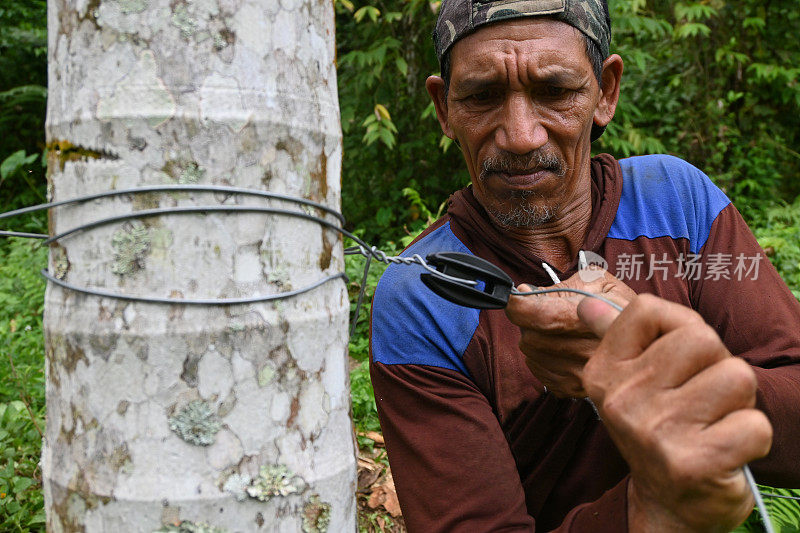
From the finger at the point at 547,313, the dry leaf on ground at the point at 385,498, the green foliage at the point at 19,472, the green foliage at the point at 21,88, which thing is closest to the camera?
the finger at the point at 547,313

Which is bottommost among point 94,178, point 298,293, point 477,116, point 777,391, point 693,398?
point 777,391

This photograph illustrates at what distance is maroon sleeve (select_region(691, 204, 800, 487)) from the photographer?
172cm

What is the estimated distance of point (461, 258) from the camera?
1.21 m

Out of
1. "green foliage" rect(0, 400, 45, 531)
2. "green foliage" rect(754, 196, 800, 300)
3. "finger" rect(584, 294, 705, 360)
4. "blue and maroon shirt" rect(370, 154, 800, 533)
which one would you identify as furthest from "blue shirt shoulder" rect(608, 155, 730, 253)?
"green foliage" rect(0, 400, 45, 531)

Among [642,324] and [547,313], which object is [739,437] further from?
[547,313]

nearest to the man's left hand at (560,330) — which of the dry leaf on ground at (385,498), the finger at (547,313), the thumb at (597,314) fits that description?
the finger at (547,313)

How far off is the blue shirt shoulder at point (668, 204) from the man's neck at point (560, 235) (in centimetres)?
11

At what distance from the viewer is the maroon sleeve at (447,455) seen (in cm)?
177

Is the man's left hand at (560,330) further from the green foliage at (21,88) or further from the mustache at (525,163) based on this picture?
the green foliage at (21,88)

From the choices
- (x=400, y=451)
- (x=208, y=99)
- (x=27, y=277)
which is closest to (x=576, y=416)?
(x=400, y=451)

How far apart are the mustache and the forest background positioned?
1912 mm

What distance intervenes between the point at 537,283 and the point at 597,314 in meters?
0.93

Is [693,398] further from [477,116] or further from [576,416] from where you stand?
[477,116]

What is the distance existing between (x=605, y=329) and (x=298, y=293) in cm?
52
